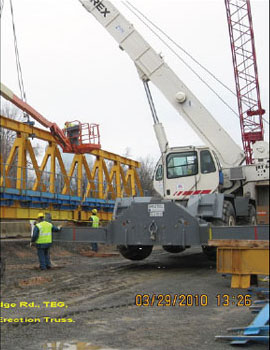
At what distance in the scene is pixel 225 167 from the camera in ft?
36.4

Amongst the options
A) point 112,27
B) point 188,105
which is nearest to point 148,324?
point 188,105

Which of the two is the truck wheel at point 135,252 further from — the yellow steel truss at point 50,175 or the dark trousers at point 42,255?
the yellow steel truss at point 50,175

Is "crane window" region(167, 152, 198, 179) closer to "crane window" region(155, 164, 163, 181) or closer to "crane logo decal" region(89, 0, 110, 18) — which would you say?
"crane window" region(155, 164, 163, 181)

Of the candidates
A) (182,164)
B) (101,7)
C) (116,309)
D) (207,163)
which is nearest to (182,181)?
(182,164)

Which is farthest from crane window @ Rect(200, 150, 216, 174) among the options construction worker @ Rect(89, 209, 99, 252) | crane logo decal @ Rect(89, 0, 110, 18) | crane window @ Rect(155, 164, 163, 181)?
crane logo decal @ Rect(89, 0, 110, 18)

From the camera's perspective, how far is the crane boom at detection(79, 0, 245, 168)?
1154cm

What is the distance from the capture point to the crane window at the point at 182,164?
10.1 meters

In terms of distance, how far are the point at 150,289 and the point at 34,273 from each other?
3.45 metres

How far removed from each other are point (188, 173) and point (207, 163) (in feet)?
1.68

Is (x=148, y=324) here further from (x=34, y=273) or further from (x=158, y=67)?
(x=158, y=67)

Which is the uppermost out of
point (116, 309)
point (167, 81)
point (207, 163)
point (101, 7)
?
point (101, 7)

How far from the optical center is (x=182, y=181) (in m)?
10.1

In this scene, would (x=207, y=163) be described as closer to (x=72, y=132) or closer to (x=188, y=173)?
(x=188, y=173)

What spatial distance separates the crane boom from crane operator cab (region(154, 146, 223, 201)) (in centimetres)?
144
